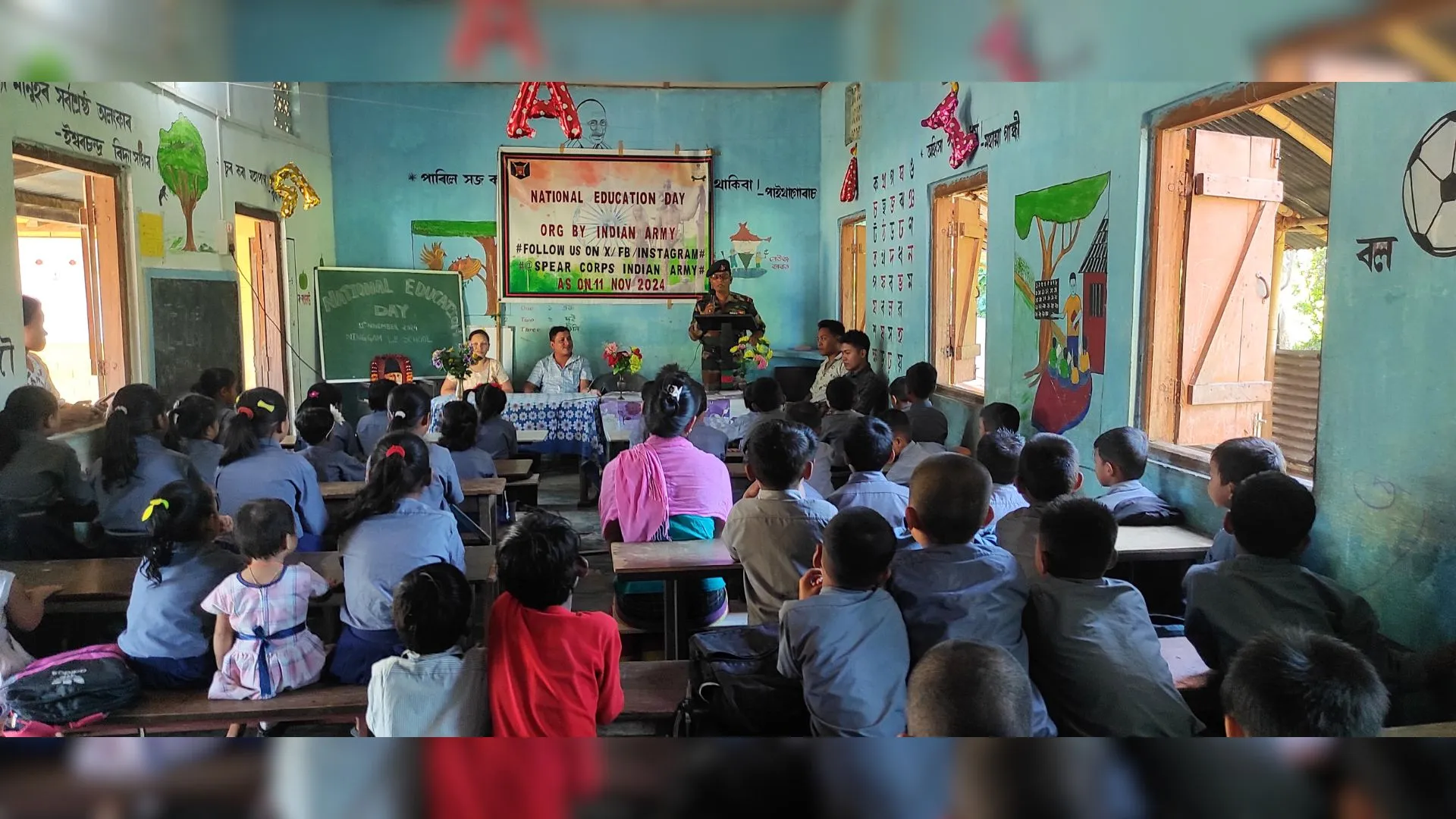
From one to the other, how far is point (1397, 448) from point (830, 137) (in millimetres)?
1844

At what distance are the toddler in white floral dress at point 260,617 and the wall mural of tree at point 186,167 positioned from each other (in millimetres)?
714

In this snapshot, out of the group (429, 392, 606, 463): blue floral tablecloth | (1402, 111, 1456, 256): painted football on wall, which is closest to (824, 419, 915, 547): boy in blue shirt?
(1402, 111, 1456, 256): painted football on wall

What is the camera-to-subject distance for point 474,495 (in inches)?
115

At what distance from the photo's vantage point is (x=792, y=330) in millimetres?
3355

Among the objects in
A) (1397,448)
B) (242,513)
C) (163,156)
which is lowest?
(242,513)

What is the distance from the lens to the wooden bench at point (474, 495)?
9.00 ft

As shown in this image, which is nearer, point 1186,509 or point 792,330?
point 1186,509

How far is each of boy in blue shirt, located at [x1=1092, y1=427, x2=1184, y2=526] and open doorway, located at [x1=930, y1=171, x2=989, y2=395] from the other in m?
0.95

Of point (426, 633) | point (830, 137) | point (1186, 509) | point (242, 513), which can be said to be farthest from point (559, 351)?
point (1186, 509)

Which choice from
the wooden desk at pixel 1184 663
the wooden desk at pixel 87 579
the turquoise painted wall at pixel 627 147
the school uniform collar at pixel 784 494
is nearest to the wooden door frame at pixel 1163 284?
the wooden desk at pixel 1184 663

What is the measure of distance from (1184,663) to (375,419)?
2640mm

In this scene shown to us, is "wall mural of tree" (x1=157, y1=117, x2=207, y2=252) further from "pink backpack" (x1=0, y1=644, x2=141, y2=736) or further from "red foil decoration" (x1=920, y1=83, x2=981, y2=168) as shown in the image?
"red foil decoration" (x1=920, y1=83, x2=981, y2=168)
